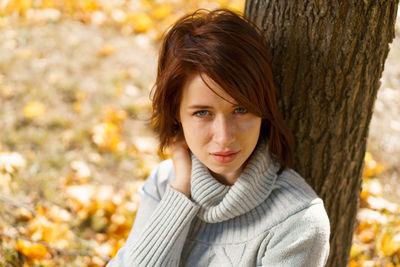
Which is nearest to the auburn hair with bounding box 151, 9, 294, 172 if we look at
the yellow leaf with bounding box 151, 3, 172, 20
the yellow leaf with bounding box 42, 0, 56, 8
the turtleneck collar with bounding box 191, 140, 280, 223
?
the turtleneck collar with bounding box 191, 140, 280, 223

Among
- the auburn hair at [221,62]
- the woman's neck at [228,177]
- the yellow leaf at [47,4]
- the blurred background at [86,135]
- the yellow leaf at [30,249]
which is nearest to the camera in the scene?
the auburn hair at [221,62]

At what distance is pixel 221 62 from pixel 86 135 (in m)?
2.20

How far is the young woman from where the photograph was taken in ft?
4.65

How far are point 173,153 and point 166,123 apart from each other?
0.52ft

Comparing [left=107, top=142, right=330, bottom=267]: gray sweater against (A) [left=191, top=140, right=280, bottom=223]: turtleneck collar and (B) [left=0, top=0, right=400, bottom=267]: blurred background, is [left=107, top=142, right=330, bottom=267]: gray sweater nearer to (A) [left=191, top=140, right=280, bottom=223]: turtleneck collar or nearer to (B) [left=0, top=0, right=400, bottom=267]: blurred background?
(A) [left=191, top=140, right=280, bottom=223]: turtleneck collar

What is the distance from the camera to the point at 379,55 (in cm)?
165

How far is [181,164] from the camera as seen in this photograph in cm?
174

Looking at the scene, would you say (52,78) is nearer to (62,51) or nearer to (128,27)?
(62,51)

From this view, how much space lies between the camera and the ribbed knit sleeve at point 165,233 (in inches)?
64.1

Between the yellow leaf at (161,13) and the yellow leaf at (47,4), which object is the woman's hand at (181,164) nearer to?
the yellow leaf at (161,13)

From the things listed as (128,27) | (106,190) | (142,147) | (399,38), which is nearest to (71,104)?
(142,147)

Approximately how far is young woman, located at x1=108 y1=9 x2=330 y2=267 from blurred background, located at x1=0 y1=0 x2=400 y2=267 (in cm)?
86

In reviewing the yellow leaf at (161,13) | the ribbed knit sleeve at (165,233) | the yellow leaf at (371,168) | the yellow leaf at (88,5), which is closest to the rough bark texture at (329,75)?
the ribbed knit sleeve at (165,233)

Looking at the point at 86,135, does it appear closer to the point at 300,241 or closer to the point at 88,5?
the point at 88,5
